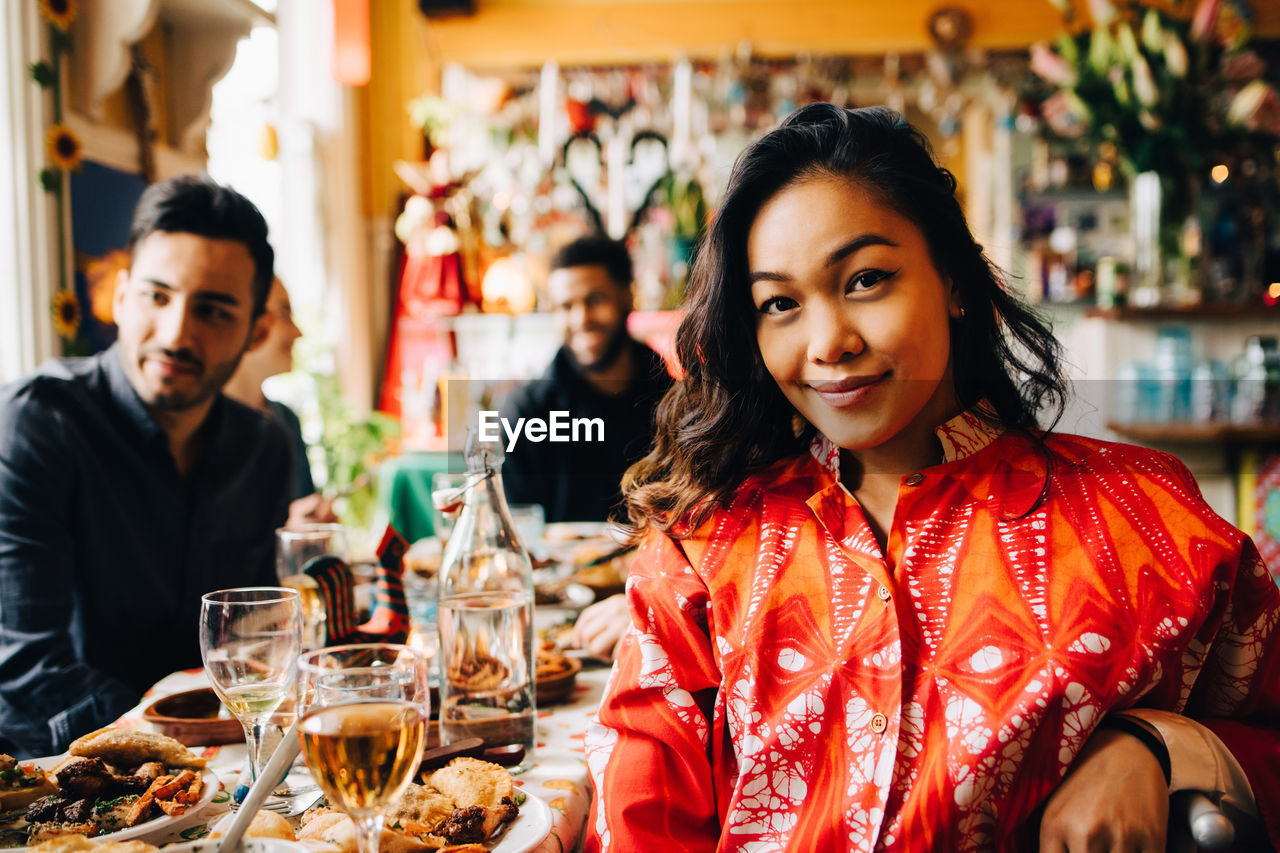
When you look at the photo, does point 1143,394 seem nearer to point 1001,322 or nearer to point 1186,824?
point 1001,322

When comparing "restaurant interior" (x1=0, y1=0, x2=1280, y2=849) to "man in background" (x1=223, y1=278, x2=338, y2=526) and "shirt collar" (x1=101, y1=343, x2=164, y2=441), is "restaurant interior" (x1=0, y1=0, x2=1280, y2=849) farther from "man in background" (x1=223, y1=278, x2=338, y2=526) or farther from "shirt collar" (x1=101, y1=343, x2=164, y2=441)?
"shirt collar" (x1=101, y1=343, x2=164, y2=441)

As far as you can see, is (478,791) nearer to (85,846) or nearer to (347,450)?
(85,846)

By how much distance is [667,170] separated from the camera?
447cm

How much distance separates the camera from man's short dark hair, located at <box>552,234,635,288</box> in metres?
2.96

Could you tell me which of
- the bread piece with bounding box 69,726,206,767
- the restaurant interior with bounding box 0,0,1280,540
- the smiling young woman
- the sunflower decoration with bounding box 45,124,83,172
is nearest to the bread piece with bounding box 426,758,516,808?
the smiling young woman

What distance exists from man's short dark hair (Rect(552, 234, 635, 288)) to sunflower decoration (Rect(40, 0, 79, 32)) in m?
1.43

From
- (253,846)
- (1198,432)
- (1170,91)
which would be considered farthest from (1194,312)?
(253,846)

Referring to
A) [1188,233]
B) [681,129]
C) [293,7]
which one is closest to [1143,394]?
[1188,233]

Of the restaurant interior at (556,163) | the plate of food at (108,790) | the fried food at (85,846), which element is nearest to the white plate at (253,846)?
the fried food at (85,846)

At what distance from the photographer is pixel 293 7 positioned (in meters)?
4.36

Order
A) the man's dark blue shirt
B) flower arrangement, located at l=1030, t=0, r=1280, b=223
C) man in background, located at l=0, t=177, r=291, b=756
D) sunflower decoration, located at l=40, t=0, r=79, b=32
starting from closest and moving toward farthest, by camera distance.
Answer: the man's dark blue shirt < man in background, located at l=0, t=177, r=291, b=756 < sunflower decoration, located at l=40, t=0, r=79, b=32 < flower arrangement, located at l=1030, t=0, r=1280, b=223

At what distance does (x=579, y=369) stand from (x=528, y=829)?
7.44ft

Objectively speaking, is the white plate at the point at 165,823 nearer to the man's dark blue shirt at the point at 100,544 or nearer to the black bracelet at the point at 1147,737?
the man's dark blue shirt at the point at 100,544

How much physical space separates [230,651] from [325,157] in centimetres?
412
